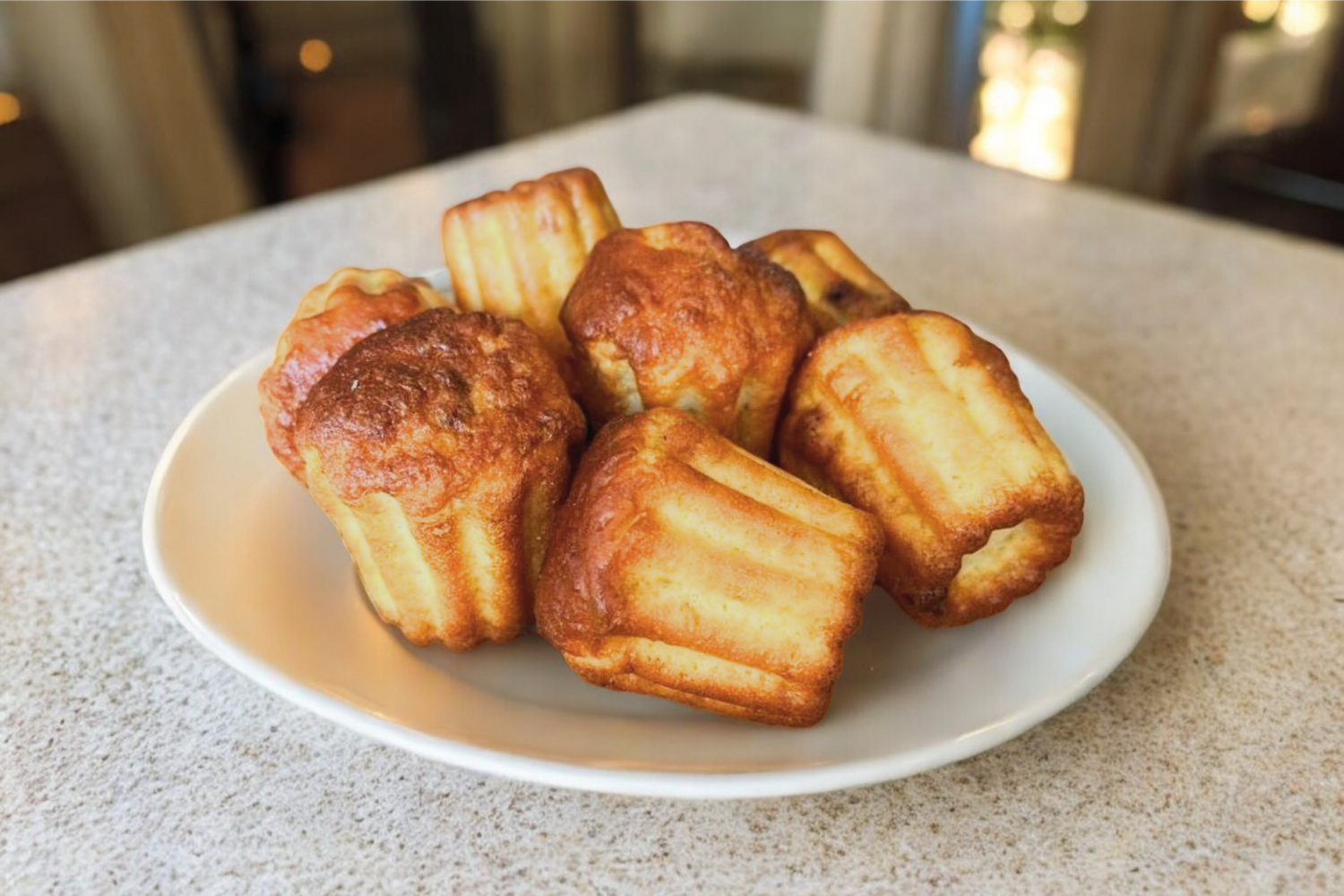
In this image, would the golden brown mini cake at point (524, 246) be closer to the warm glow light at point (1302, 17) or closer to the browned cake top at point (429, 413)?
the browned cake top at point (429, 413)

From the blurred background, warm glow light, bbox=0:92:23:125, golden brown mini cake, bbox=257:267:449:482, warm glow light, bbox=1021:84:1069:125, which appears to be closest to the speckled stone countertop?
golden brown mini cake, bbox=257:267:449:482

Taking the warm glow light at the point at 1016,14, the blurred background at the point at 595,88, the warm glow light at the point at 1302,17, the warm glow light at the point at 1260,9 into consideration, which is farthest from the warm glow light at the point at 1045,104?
the warm glow light at the point at 1302,17

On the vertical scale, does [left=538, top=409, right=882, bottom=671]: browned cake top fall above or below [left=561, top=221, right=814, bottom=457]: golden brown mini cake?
below

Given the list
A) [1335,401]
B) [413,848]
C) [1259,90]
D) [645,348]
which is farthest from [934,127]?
[413,848]

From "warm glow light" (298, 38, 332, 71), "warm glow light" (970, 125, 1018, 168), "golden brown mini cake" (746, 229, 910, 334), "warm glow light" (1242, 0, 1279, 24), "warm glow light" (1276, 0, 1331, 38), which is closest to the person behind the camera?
"golden brown mini cake" (746, 229, 910, 334)

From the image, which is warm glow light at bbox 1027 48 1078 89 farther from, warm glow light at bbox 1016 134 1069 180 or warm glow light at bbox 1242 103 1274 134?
warm glow light at bbox 1242 103 1274 134
